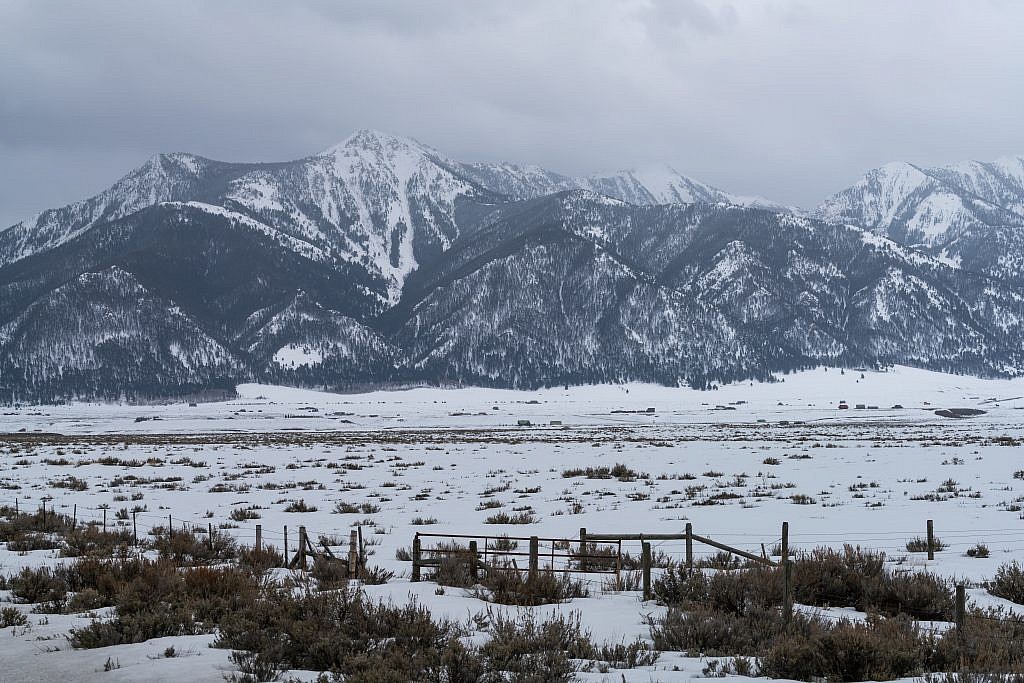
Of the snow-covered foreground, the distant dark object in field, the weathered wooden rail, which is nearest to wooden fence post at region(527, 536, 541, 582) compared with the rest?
the weathered wooden rail

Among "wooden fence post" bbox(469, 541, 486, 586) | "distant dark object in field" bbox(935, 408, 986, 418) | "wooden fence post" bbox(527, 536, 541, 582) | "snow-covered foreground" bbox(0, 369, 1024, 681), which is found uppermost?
"wooden fence post" bbox(527, 536, 541, 582)

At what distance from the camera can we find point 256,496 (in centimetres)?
2597

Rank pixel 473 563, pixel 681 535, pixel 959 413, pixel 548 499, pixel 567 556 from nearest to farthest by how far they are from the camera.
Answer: pixel 567 556 < pixel 473 563 < pixel 681 535 < pixel 548 499 < pixel 959 413

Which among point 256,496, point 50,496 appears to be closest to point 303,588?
point 256,496

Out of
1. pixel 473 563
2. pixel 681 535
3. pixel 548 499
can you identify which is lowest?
pixel 548 499

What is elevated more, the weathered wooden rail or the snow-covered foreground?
the weathered wooden rail

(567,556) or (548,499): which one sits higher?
(567,556)

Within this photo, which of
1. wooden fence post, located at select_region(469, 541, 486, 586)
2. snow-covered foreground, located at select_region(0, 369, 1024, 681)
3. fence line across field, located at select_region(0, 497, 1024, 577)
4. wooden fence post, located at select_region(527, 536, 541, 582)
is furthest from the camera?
fence line across field, located at select_region(0, 497, 1024, 577)

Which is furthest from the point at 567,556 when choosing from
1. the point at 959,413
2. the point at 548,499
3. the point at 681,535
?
the point at 959,413

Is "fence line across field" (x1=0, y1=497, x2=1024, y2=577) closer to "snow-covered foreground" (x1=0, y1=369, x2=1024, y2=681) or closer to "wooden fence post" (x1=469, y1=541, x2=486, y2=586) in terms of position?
"snow-covered foreground" (x1=0, y1=369, x2=1024, y2=681)

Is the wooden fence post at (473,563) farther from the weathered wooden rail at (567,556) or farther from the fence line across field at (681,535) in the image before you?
the fence line across field at (681,535)

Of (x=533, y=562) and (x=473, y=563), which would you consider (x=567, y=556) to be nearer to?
(x=533, y=562)

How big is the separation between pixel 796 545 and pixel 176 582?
36.0 feet

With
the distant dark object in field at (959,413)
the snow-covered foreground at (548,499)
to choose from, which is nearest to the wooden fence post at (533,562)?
the snow-covered foreground at (548,499)
